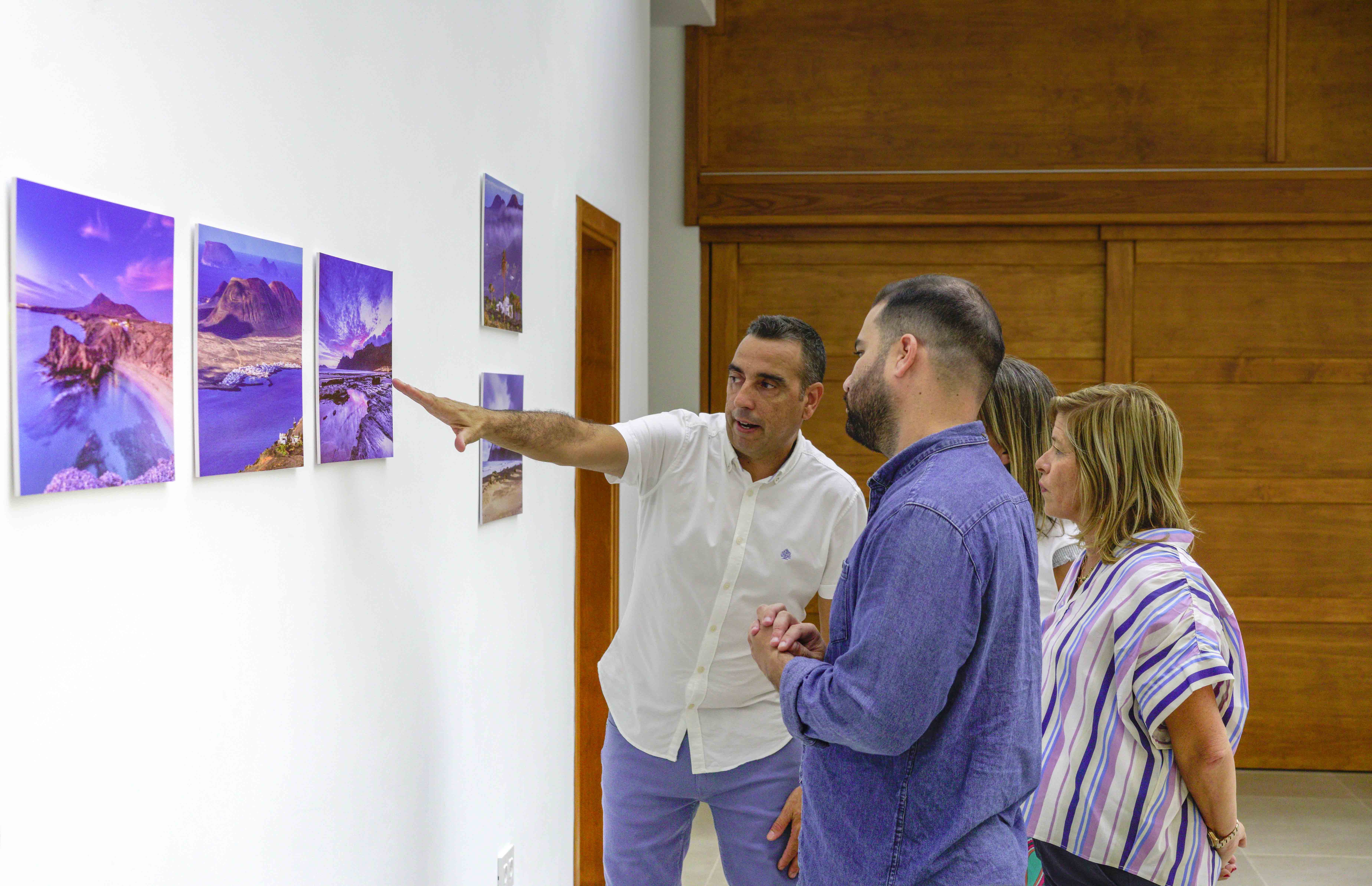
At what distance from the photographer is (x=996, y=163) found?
4484 mm

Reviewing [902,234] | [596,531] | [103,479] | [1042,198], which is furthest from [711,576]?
[1042,198]

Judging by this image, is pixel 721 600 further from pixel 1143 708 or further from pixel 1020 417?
pixel 1143 708

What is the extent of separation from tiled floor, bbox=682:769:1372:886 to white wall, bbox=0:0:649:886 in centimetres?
138

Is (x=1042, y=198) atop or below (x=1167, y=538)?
atop

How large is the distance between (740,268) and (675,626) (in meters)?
2.75

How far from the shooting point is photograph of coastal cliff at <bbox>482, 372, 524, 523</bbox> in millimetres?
2289

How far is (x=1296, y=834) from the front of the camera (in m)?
3.96

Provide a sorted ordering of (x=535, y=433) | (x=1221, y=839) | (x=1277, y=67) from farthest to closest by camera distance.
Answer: (x=1277, y=67)
(x=535, y=433)
(x=1221, y=839)

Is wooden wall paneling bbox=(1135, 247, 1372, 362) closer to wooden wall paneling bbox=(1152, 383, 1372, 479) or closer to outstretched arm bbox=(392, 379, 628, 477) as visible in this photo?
wooden wall paneling bbox=(1152, 383, 1372, 479)

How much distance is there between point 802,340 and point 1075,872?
110 centimetres

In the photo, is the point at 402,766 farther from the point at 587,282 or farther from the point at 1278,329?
the point at 1278,329

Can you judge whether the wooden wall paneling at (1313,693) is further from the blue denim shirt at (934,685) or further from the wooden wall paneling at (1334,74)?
the blue denim shirt at (934,685)

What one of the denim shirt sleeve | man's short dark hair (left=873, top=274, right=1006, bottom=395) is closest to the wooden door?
man's short dark hair (left=873, top=274, right=1006, bottom=395)

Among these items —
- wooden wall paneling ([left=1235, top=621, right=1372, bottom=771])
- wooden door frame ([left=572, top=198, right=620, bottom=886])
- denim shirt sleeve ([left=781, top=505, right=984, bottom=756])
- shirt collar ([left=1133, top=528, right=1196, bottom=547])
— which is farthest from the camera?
wooden wall paneling ([left=1235, top=621, right=1372, bottom=771])
